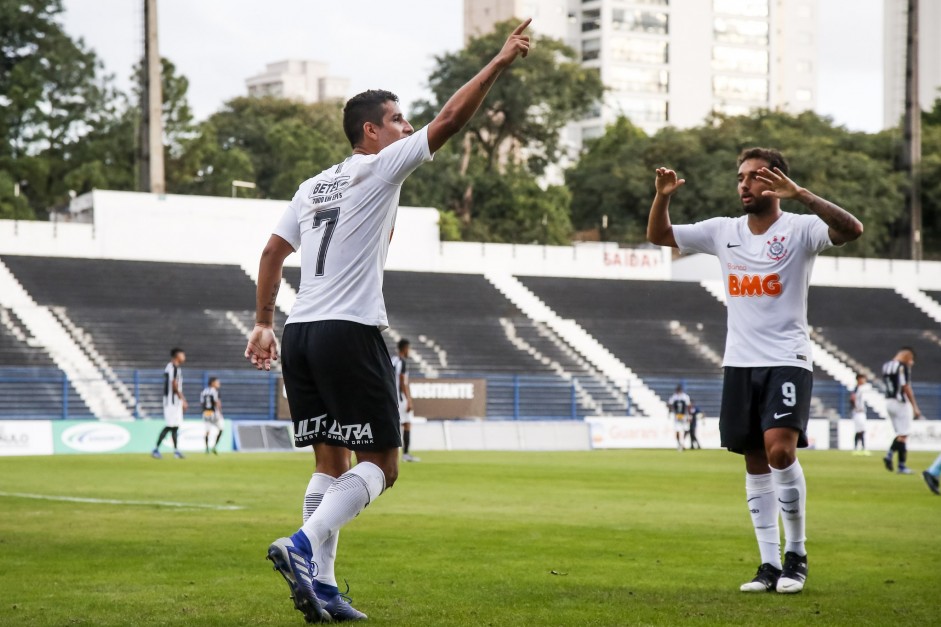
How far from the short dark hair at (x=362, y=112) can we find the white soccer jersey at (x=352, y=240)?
159 mm

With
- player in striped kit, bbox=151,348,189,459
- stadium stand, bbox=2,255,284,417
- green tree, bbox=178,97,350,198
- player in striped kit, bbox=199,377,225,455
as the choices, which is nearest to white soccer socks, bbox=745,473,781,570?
player in striped kit, bbox=151,348,189,459

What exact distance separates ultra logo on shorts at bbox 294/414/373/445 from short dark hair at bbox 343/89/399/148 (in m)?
1.27

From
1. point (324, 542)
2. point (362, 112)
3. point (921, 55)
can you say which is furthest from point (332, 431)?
point (921, 55)

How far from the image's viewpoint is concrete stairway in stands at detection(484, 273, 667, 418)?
44969mm

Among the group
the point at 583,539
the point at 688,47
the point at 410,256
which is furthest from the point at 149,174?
the point at 688,47

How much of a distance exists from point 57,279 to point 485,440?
17311mm

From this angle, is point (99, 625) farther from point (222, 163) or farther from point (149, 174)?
point (222, 163)

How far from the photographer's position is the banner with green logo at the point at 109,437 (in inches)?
1207

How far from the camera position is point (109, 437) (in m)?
31.0

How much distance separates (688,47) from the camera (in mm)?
139875

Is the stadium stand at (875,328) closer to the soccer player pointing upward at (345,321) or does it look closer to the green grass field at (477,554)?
the green grass field at (477,554)

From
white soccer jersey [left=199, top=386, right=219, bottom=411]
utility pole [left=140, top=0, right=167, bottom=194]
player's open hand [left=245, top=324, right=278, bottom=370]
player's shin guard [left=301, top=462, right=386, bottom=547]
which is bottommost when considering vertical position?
white soccer jersey [left=199, top=386, right=219, bottom=411]

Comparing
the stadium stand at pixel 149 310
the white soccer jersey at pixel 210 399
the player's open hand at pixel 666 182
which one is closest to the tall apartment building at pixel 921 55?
the stadium stand at pixel 149 310

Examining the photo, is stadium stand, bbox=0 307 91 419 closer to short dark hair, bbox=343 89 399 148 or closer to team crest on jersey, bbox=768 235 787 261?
team crest on jersey, bbox=768 235 787 261
